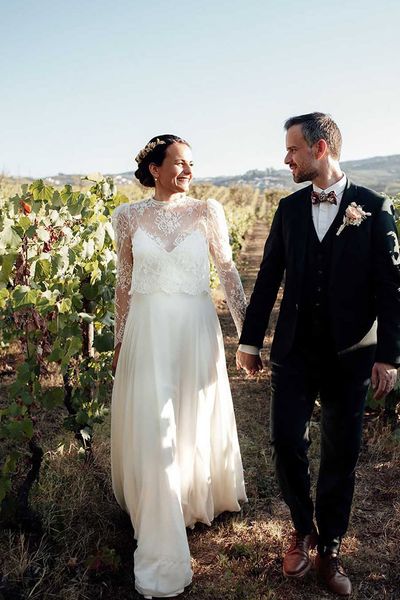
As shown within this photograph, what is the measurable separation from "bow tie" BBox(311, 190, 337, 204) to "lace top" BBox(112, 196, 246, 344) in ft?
1.84

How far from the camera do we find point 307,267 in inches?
102

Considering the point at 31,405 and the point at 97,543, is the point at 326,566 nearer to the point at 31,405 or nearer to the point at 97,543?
the point at 97,543

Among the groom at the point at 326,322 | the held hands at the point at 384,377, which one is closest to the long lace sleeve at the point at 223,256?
the groom at the point at 326,322

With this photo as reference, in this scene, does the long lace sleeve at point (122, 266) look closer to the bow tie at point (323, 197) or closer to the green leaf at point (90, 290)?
the green leaf at point (90, 290)

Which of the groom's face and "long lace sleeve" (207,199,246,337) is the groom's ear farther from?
"long lace sleeve" (207,199,246,337)

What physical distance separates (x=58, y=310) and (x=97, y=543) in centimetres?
120

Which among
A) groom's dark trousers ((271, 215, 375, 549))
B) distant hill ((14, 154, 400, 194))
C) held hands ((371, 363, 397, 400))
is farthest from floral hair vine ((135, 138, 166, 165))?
distant hill ((14, 154, 400, 194))

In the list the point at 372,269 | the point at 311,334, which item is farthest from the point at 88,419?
the point at 372,269

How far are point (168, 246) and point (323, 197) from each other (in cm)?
80

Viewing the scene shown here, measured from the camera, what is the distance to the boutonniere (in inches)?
95.9

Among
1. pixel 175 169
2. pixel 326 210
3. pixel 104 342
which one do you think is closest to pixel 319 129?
pixel 326 210

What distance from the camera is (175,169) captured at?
2859mm

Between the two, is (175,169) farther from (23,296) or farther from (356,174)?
(356,174)

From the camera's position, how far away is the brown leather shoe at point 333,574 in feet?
8.80
